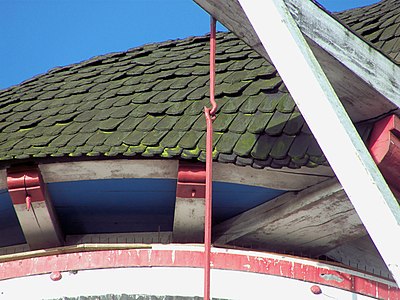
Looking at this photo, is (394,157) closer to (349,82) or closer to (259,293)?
(349,82)

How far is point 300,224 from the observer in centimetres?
942

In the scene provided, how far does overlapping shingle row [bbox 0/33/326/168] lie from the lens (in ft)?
30.2

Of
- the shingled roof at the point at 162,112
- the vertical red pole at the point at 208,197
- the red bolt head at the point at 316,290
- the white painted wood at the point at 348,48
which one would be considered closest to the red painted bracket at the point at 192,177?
the shingled roof at the point at 162,112

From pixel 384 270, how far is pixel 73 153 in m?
2.40

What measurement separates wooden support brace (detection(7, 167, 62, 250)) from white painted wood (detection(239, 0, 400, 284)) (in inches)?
93.5

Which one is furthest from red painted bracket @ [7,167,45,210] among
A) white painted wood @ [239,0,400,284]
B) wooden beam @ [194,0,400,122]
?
white painted wood @ [239,0,400,284]

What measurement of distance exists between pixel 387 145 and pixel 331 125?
1570mm

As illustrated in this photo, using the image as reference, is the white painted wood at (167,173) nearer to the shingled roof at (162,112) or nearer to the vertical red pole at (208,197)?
the shingled roof at (162,112)

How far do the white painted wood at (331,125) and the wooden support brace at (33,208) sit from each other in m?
2.38

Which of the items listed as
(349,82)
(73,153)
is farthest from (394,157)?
(73,153)

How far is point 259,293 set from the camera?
9.15 m

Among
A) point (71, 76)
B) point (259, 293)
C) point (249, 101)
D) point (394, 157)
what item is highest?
point (71, 76)

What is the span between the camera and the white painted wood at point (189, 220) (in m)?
9.44

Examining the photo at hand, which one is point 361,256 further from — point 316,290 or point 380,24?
point 380,24
